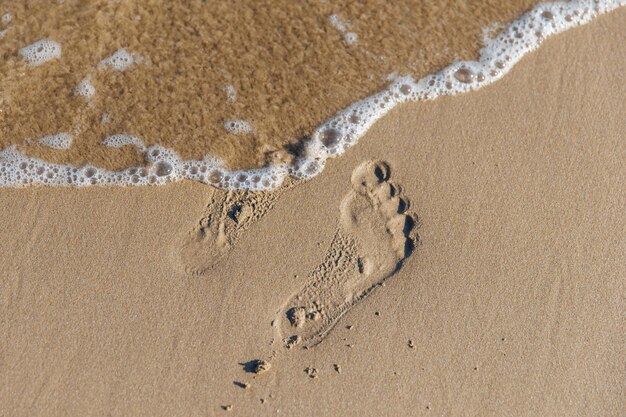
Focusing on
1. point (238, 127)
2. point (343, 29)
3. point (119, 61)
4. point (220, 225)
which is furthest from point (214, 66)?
point (220, 225)

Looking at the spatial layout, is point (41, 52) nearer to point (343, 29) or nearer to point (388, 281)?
point (343, 29)

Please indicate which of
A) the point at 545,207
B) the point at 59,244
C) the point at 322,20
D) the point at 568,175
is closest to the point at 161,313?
the point at 59,244

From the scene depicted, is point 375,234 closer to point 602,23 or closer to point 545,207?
point 545,207

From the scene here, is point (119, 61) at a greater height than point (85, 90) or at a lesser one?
greater

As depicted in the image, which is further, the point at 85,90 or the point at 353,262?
the point at 85,90

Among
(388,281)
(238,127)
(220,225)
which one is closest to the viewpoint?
(388,281)

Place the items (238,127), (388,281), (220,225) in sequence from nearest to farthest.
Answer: (388,281) → (220,225) → (238,127)

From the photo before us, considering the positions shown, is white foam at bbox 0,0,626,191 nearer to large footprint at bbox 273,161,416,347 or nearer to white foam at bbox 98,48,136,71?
large footprint at bbox 273,161,416,347
